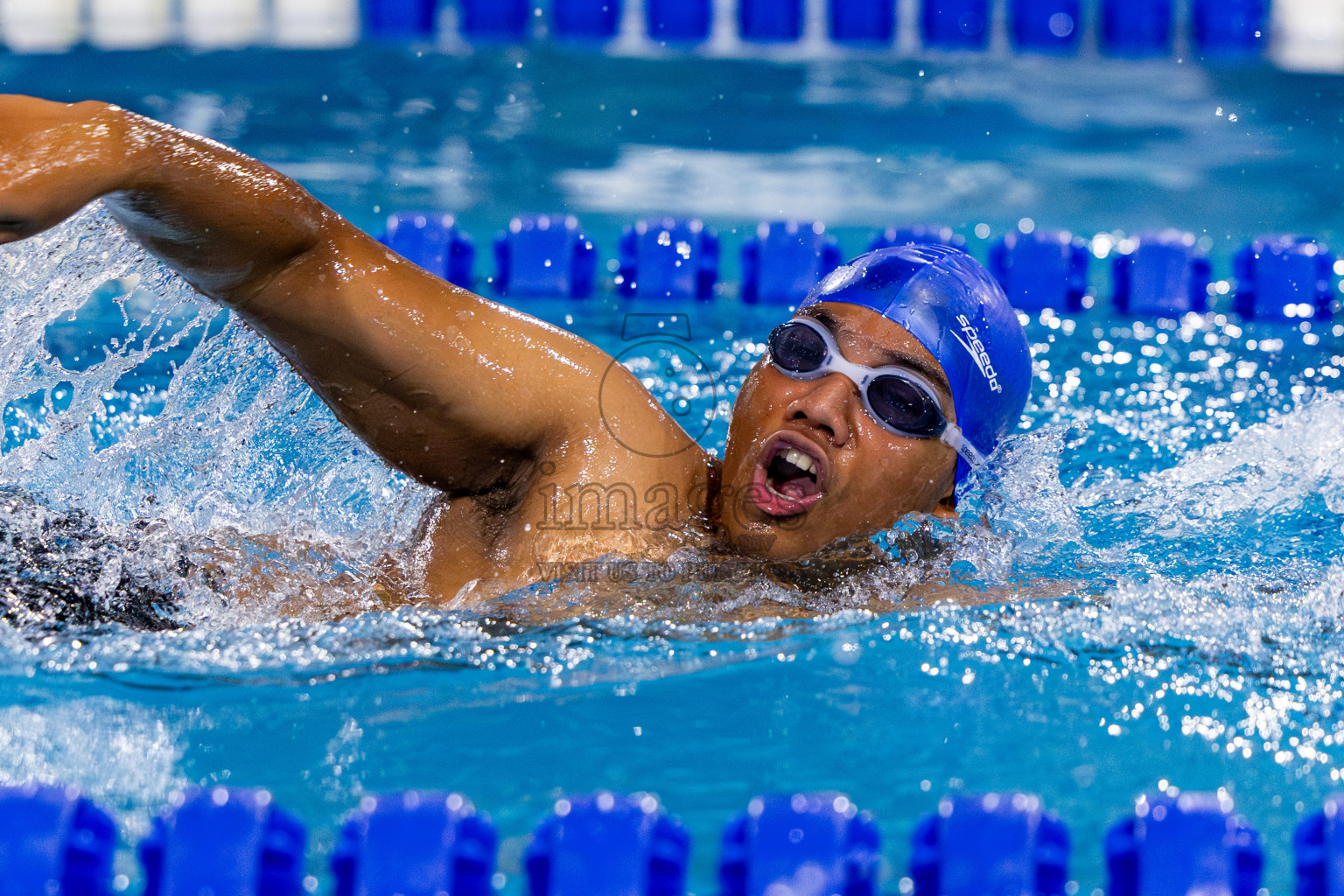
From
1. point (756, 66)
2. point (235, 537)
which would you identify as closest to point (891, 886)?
point (235, 537)

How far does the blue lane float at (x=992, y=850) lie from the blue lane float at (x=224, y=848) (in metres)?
0.70

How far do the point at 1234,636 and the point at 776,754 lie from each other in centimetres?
71

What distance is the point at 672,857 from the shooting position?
1490 mm

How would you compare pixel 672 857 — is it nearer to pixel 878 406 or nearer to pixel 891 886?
pixel 891 886

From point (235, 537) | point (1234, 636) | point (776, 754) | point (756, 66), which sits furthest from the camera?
point (756, 66)

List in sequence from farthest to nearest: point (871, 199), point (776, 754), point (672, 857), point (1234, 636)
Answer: point (871, 199) → point (1234, 636) → point (776, 754) → point (672, 857)

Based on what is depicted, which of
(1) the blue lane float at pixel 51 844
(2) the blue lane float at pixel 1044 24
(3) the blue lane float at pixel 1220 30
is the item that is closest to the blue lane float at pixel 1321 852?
(1) the blue lane float at pixel 51 844

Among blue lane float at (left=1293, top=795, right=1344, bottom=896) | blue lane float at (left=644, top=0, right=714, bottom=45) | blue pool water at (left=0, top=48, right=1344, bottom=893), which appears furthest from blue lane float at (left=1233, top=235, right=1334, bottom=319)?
blue lane float at (left=1293, top=795, right=1344, bottom=896)

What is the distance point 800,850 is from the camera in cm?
149

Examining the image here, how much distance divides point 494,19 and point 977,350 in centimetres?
388

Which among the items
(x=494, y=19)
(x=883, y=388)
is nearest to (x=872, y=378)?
(x=883, y=388)

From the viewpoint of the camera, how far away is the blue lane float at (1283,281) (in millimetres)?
3898

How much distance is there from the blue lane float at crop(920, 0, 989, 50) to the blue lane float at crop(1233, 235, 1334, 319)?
200cm

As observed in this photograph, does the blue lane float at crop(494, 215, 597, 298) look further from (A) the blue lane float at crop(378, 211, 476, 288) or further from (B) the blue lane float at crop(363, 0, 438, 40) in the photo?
(B) the blue lane float at crop(363, 0, 438, 40)
